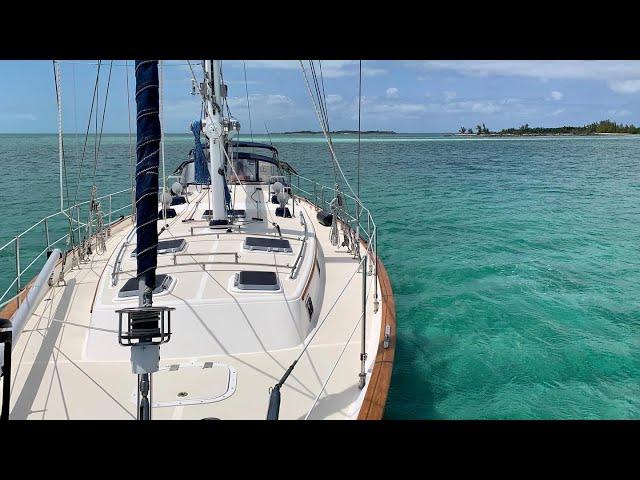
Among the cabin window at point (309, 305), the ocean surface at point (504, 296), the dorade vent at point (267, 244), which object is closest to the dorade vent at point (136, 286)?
the dorade vent at point (267, 244)

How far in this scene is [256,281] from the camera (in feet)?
18.7

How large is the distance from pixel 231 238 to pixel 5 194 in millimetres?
→ 18753

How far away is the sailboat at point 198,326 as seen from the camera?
3.29 meters

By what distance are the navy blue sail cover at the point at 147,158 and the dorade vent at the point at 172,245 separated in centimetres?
337

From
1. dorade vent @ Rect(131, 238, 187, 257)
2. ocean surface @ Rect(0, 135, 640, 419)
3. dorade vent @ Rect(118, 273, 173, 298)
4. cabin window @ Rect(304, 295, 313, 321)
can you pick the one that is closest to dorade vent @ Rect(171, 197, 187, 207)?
ocean surface @ Rect(0, 135, 640, 419)

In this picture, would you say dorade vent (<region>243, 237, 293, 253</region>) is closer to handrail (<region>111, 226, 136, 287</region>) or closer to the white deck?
the white deck

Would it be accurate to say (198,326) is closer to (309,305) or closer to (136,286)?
(136,286)

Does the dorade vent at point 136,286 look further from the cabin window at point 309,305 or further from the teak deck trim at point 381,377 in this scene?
the teak deck trim at point 381,377

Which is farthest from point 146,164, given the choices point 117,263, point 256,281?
point 117,263

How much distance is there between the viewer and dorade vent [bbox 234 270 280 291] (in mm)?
5586

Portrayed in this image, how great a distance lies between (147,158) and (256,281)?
2662 millimetres

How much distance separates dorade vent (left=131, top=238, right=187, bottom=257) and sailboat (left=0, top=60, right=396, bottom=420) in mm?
26
